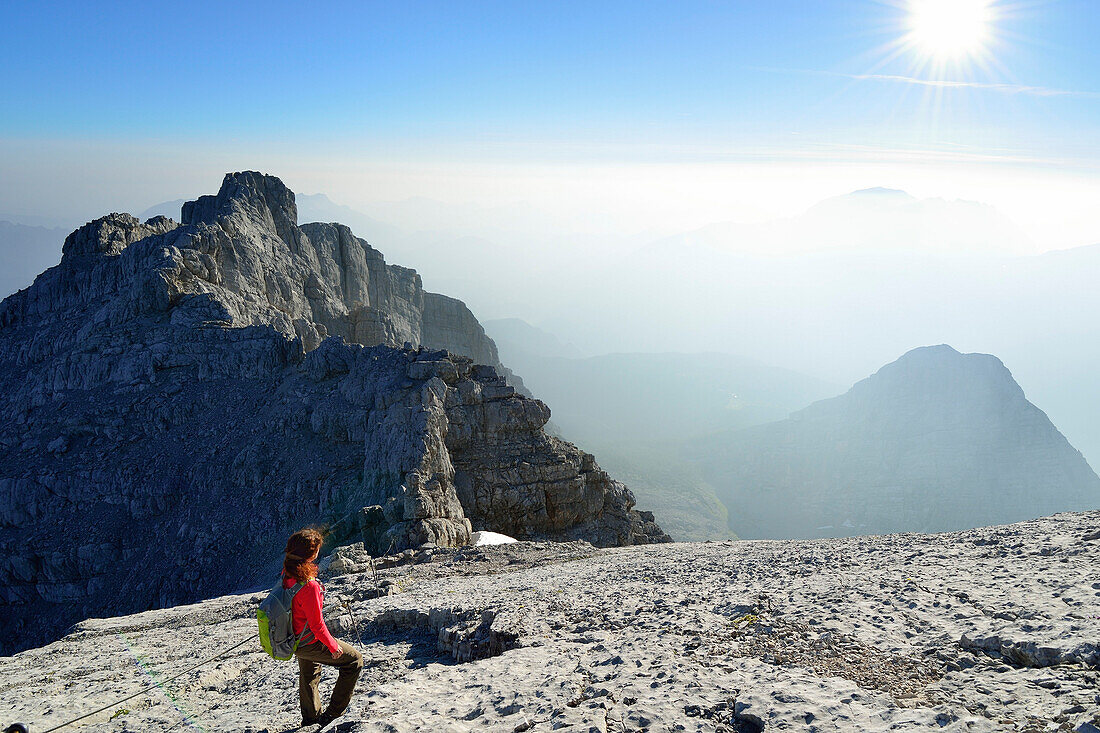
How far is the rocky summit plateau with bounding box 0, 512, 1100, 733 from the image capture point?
865 centimetres

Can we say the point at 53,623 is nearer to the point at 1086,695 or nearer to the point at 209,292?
the point at 209,292

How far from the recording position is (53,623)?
40.6 meters

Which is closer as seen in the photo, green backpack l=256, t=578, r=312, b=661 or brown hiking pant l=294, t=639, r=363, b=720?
green backpack l=256, t=578, r=312, b=661

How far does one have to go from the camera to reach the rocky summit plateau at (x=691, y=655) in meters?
8.65

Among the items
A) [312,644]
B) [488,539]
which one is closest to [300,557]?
[312,644]

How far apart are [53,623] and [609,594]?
4103 cm

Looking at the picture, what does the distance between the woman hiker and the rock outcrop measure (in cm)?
16464

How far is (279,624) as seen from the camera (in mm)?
9227

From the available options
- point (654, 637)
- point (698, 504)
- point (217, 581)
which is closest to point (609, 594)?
point (654, 637)

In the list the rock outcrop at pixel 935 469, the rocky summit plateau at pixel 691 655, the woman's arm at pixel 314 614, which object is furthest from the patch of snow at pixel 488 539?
the rock outcrop at pixel 935 469

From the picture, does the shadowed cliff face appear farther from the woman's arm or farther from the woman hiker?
the woman's arm

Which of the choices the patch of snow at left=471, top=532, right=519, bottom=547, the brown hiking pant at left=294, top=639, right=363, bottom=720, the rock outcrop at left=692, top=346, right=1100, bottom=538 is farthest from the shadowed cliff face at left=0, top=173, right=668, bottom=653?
the rock outcrop at left=692, top=346, right=1100, bottom=538

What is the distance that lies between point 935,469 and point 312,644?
190 m

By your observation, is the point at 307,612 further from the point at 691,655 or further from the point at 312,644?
the point at 691,655
